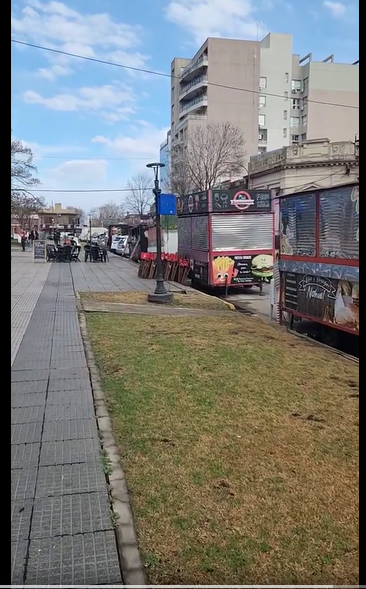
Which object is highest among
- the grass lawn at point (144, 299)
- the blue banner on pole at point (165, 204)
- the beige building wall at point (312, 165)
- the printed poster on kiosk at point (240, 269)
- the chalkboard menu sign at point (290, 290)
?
the beige building wall at point (312, 165)

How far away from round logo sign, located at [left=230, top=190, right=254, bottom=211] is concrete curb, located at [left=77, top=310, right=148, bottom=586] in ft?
39.7

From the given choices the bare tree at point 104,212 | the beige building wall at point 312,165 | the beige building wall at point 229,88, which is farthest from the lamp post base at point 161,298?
the bare tree at point 104,212

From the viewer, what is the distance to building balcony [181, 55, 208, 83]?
6806 centimetres

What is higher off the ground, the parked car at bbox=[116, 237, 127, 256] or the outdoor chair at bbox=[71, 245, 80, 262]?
the parked car at bbox=[116, 237, 127, 256]

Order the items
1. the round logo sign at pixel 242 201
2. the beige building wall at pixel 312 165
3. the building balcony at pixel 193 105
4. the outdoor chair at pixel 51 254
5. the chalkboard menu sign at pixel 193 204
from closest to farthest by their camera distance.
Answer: the round logo sign at pixel 242 201 < the chalkboard menu sign at pixel 193 204 < the outdoor chair at pixel 51 254 < the beige building wall at pixel 312 165 < the building balcony at pixel 193 105

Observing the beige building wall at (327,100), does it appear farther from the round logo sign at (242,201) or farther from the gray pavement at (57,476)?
the gray pavement at (57,476)

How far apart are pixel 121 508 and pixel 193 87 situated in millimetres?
75084

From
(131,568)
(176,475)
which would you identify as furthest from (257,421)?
(131,568)

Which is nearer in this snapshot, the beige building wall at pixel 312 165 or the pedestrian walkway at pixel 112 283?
the pedestrian walkway at pixel 112 283

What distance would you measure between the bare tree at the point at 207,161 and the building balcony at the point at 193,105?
24.1 metres

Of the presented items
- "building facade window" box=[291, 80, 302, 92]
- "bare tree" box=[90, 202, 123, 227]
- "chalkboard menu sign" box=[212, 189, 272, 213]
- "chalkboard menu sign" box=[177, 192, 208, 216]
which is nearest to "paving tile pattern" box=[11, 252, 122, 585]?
"chalkboard menu sign" box=[212, 189, 272, 213]

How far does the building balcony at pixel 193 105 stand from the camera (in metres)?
68.8

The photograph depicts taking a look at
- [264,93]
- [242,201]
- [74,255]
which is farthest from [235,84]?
[242,201]

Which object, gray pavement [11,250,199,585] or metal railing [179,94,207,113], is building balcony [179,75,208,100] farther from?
gray pavement [11,250,199,585]
